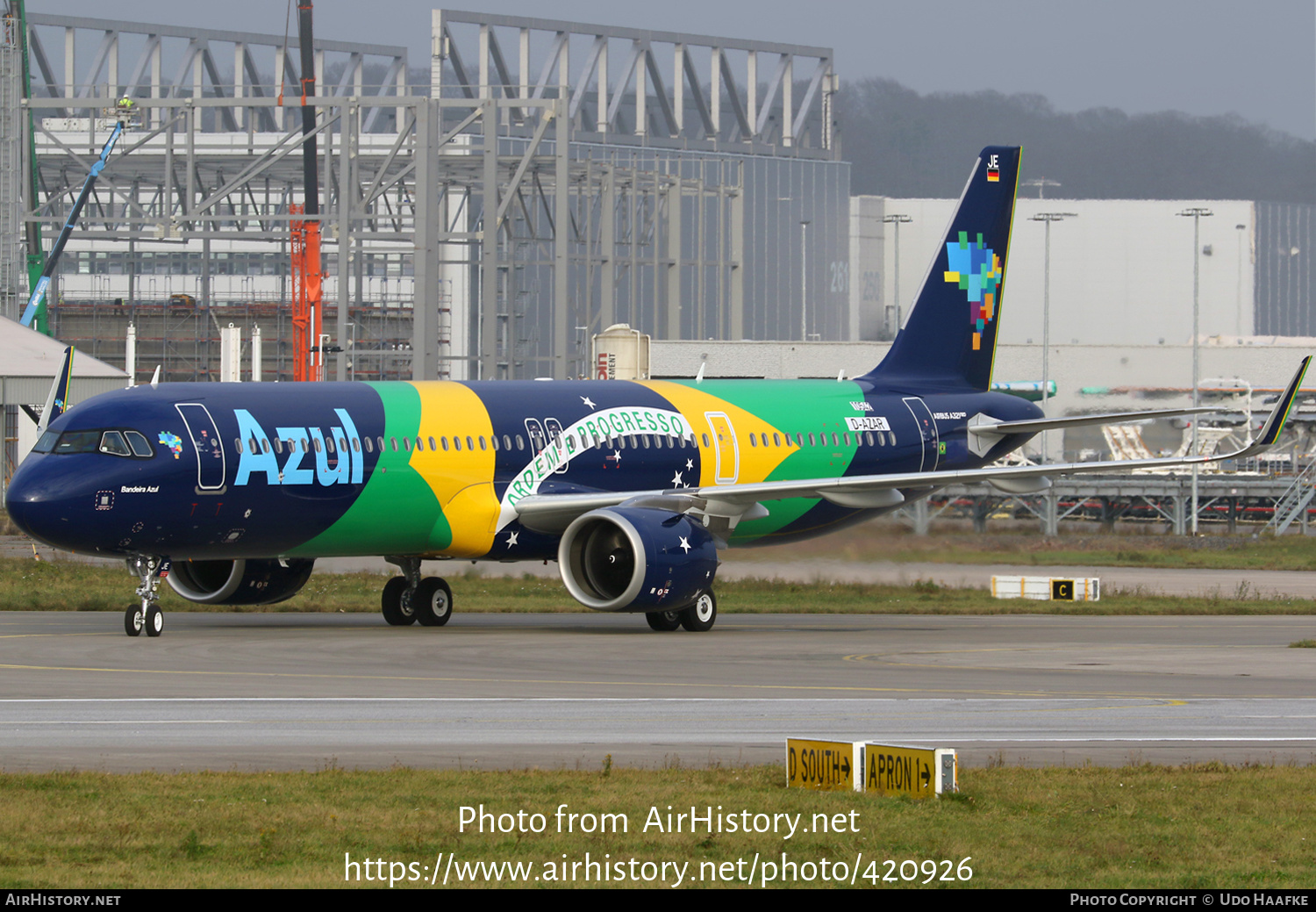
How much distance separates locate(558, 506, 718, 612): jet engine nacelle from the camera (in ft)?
96.9

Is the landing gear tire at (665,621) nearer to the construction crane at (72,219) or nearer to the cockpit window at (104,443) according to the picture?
the cockpit window at (104,443)

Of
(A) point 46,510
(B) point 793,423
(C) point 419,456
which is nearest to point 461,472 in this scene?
(C) point 419,456

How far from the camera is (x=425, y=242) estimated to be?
69.8 meters

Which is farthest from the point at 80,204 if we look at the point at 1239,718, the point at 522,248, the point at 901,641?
the point at 1239,718

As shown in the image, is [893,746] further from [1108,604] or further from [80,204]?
[80,204]

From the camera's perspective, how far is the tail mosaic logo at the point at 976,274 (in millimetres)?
39469

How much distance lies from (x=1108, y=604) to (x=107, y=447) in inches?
822

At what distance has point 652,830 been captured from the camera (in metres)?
12.0

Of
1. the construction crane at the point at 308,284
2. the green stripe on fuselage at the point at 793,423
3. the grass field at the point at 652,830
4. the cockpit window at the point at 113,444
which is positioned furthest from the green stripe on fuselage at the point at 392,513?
the construction crane at the point at 308,284

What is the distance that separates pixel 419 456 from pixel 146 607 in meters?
5.12

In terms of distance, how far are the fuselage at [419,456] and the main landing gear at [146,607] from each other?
39 cm

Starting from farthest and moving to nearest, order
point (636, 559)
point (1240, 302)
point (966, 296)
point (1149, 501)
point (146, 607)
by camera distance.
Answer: point (1240, 302) < point (1149, 501) < point (966, 296) < point (636, 559) < point (146, 607)

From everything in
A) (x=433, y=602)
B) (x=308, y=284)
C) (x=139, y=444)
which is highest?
(x=308, y=284)

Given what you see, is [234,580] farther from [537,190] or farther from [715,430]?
[537,190]
